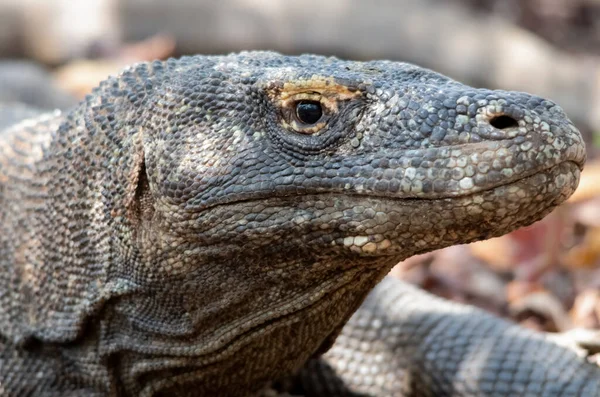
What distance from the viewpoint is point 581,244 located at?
7984 mm

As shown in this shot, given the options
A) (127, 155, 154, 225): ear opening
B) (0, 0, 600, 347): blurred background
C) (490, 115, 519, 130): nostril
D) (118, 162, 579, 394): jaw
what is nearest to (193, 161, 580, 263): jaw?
(118, 162, 579, 394): jaw

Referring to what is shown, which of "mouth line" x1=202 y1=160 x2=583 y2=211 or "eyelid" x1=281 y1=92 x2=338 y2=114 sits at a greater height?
"eyelid" x1=281 y1=92 x2=338 y2=114

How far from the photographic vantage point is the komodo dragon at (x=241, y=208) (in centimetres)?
360

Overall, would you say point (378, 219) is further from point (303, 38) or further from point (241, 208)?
point (303, 38)

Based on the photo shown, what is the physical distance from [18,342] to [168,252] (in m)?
1.18

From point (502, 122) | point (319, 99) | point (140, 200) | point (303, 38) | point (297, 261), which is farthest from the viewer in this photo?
point (303, 38)

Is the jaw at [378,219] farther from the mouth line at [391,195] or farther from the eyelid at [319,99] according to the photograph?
the eyelid at [319,99]

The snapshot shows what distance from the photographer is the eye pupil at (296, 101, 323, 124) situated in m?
3.87

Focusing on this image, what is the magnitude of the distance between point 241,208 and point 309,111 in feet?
1.57

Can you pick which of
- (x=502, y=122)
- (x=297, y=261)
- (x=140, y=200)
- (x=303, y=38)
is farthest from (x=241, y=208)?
(x=303, y=38)

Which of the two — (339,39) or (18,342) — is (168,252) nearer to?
(18,342)

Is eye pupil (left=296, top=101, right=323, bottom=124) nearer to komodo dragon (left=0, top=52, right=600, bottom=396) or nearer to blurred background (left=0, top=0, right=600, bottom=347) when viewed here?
komodo dragon (left=0, top=52, right=600, bottom=396)

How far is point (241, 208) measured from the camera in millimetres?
3959

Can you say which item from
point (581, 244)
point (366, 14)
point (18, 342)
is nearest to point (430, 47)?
point (366, 14)
